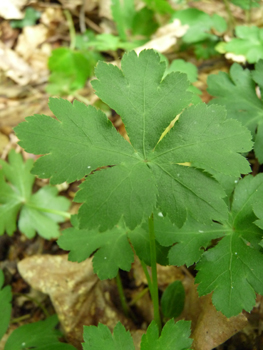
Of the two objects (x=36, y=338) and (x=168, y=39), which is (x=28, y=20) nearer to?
(x=168, y=39)

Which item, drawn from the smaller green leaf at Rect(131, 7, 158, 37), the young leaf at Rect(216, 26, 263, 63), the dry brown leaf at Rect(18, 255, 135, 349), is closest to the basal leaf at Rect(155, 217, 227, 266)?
the dry brown leaf at Rect(18, 255, 135, 349)

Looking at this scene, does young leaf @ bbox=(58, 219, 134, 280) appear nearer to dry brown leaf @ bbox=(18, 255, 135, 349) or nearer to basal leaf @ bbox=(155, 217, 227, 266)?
basal leaf @ bbox=(155, 217, 227, 266)

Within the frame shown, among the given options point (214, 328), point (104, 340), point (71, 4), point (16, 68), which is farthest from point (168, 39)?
point (104, 340)

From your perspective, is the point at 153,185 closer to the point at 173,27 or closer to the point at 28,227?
the point at 28,227

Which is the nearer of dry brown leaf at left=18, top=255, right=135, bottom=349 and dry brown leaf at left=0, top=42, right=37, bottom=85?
dry brown leaf at left=18, top=255, right=135, bottom=349

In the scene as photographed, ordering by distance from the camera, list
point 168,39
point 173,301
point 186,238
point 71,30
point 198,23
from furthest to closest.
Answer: point 71,30
point 168,39
point 198,23
point 173,301
point 186,238

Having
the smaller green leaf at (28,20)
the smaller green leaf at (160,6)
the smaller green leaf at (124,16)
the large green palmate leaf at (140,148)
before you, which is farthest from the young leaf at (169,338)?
the smaller green leaf at (28,20)
